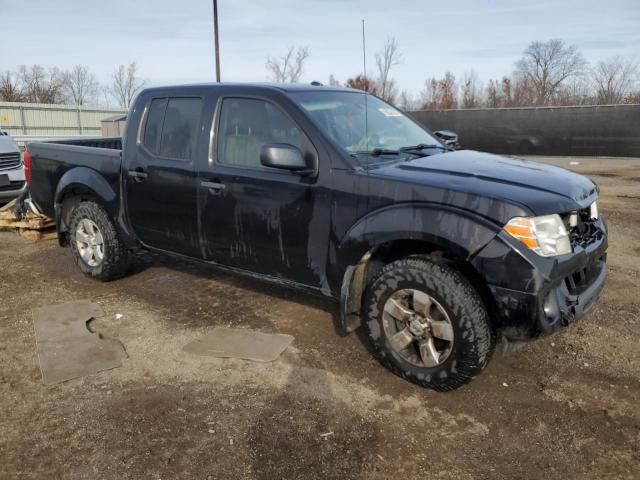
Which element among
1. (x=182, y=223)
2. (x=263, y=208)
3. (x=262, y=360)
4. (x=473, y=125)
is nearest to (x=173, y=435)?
(x=262, y=360)

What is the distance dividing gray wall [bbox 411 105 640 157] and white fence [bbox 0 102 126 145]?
17733 millimetres

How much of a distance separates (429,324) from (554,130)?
61.7 feet

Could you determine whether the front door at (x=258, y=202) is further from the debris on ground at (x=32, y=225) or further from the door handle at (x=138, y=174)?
the debris on ground at (x=32, y=225)

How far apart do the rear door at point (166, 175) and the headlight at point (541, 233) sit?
2.38 meters

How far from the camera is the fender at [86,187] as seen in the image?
4.91 m

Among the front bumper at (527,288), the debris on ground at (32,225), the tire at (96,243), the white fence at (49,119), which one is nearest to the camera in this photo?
the front bumper at (527,288)

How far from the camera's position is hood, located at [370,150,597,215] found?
2969 millimetres

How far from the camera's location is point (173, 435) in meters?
2.88

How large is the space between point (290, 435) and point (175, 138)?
2591 millimetres

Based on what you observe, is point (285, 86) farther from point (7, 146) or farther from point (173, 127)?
point (7, 146)

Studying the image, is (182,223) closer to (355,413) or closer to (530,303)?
(355,413)

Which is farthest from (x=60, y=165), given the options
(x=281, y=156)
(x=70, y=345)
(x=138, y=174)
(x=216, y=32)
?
(x=216, y=32)

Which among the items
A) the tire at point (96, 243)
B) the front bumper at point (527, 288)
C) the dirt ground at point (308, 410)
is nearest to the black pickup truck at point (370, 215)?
the front bumper at point (527, 288)

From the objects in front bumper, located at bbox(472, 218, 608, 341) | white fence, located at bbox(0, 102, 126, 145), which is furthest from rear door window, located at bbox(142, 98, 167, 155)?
white fence, located at bbox(0, 102, 126, 145)
